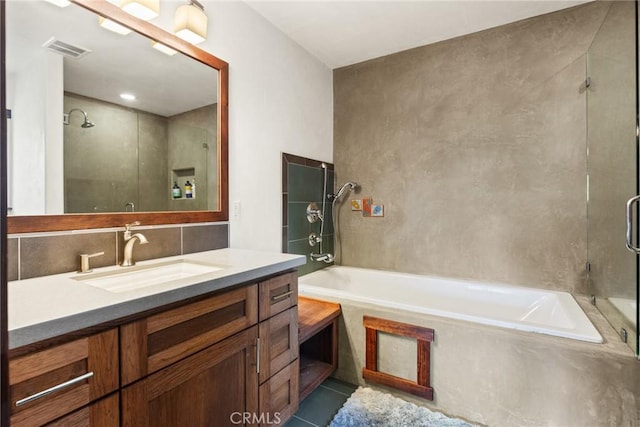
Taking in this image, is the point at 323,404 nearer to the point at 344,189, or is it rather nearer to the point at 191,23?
the point at 344,189

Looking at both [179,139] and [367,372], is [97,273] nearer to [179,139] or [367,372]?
[179,139]

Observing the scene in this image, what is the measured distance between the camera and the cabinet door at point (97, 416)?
0.72m

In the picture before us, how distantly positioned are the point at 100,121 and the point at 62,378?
106cm

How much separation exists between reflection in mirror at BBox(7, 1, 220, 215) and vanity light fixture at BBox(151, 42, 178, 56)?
0.02 m

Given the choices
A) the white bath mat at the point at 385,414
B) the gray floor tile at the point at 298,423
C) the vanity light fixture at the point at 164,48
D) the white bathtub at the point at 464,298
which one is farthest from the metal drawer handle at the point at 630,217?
the vanity light fixture at the point at 164,48

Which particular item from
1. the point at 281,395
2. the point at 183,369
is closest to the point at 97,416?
the point at 183,369

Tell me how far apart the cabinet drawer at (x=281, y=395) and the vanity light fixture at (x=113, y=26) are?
1.72 m

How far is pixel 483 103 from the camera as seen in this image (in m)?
2.48

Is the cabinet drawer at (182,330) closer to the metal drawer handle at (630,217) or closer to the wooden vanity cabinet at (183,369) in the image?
the wooden vanity cabinet at (183,369)

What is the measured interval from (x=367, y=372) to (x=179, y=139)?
183 centimetres

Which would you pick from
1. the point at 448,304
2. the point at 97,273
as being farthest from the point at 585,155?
the point at 97,273

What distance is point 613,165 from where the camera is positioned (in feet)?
6.15

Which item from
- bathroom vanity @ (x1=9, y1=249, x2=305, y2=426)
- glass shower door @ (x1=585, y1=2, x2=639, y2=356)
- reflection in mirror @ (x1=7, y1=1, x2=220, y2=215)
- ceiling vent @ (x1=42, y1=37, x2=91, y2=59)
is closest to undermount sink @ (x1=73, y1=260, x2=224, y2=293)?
bathroom vanity @ (x1=9, y1=249, x2=305, y2=426)

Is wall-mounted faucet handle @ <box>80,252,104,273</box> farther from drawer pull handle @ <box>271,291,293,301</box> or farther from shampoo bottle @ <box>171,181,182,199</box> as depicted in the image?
drawer pull handle @ <box>271,291,293,301</box>
